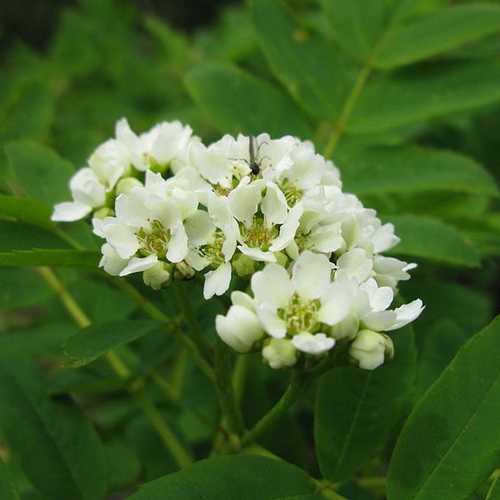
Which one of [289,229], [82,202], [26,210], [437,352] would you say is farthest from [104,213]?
[437,352]

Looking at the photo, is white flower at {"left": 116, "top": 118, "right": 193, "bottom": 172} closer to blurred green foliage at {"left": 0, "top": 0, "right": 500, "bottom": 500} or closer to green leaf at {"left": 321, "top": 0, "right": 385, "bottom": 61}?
blurred green foliage at {"left": 0, "top": 0, "right": 500, "bottom": 500}

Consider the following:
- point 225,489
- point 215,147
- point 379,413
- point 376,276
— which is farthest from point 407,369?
point 215,147

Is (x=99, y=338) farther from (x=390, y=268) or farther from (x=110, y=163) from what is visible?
(x=390, y=268)

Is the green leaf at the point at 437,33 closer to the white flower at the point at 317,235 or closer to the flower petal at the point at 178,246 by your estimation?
the white flower at the point at 317,235

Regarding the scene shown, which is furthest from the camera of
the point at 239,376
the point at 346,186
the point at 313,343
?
the point at 346,186

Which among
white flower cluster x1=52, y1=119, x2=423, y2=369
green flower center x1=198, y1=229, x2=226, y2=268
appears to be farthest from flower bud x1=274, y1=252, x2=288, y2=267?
green flower center x1=198, y1=229, x2=226, y2=268
